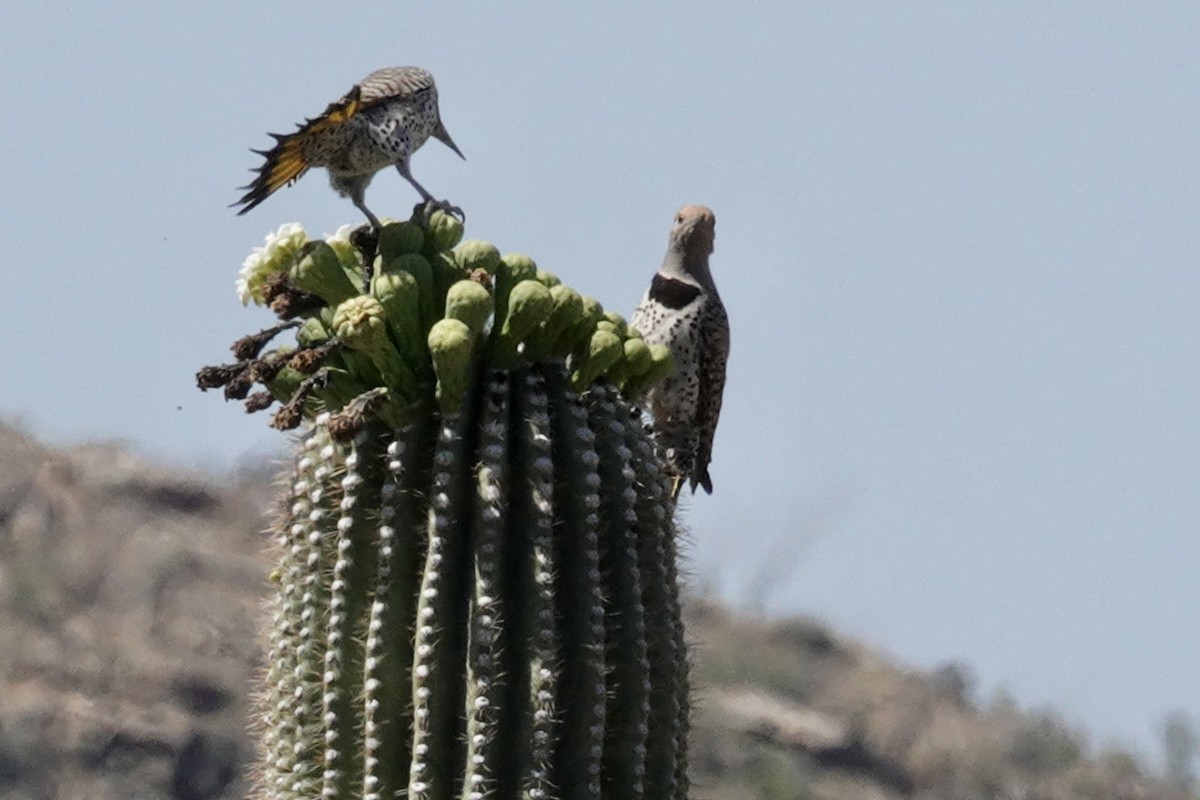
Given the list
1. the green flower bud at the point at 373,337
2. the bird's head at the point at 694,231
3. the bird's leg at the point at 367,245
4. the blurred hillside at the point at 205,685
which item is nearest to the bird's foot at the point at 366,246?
the bird's leg at the point at 367,245

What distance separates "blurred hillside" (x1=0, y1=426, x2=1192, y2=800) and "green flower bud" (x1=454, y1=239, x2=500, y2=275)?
3324 cm

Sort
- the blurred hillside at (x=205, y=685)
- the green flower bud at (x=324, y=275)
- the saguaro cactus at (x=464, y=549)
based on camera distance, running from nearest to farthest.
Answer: the saguaro cactus at (x=464, y=549), the green flower bud at (x=324, y=275), the blurred hillside at (x=205, y=685)

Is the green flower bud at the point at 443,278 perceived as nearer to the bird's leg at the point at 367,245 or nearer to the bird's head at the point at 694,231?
the bird's leg at the point at 367,245

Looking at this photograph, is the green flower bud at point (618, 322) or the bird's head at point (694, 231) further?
the bird's head at point (694, 231)

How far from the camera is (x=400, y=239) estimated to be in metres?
7.16

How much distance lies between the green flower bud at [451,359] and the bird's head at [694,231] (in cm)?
411

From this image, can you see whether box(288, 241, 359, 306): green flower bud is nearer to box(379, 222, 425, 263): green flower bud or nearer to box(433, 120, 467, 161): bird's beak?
box(379, 222, 425, 263): green flower bud

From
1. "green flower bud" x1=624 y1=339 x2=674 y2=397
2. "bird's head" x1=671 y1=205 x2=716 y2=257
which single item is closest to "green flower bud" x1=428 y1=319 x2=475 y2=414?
"green flower bud" x1=624 y1=339 x2=674 y2=397

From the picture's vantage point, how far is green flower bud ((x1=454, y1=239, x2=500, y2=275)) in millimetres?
7039

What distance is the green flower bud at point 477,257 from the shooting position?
7.04 m

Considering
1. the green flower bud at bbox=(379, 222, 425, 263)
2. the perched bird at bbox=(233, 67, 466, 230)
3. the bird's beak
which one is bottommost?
the green flower bud at bbox=(379, 222, 425, 263)

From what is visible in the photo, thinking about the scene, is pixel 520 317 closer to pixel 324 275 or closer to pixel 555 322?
pixel 555 322

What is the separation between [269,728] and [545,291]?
1379 mm

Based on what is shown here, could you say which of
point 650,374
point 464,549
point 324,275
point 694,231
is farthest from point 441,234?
point 694,231
